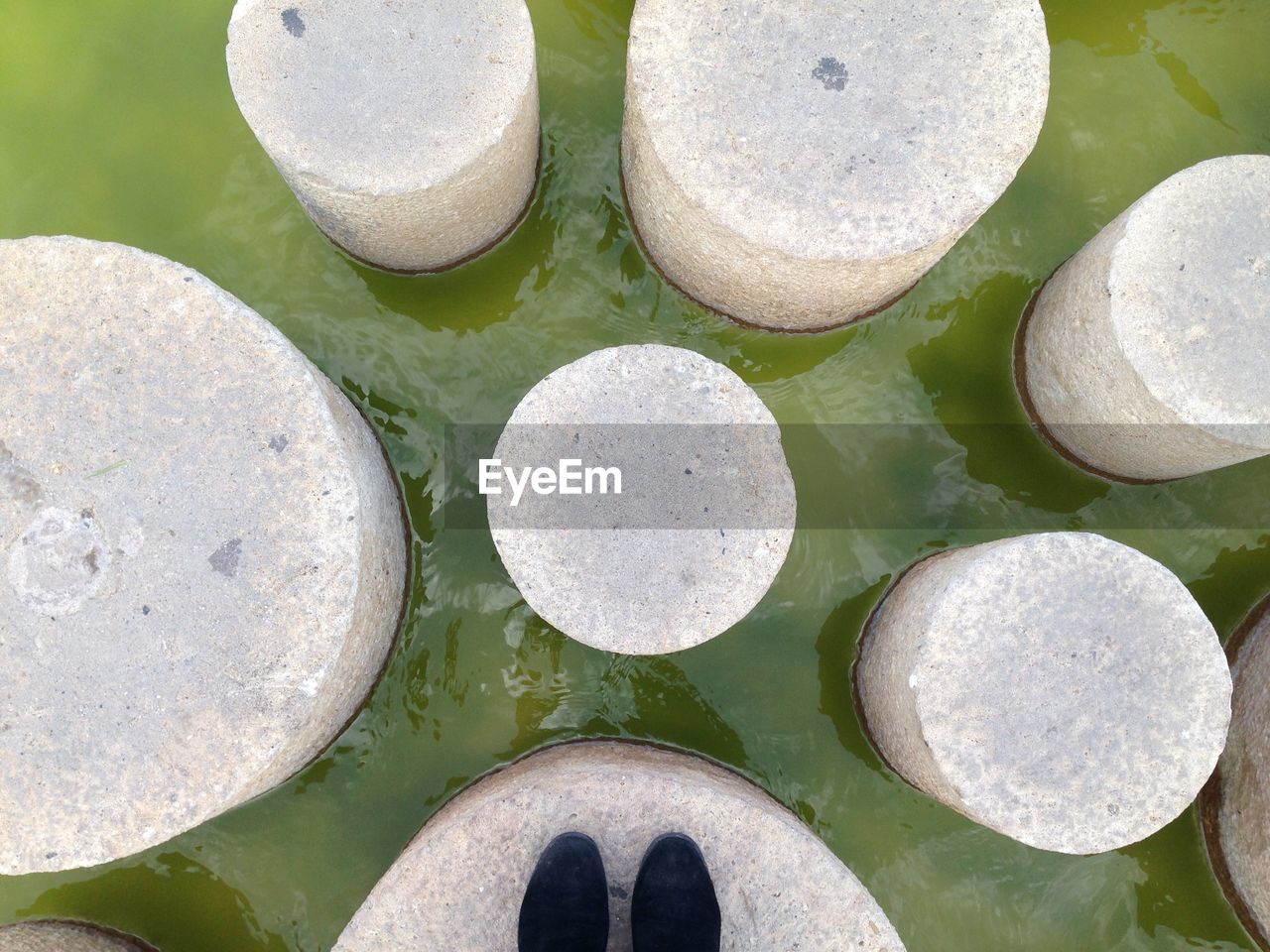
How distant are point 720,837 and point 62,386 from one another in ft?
7.52

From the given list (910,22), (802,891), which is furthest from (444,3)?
(802,891)

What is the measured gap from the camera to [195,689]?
7.70 feet

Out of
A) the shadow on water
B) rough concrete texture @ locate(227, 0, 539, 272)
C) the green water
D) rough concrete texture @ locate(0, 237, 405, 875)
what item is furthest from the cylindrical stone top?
the shadow on water

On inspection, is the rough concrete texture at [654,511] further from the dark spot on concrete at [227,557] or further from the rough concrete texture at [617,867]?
the dark spot on concrete at [227,557]

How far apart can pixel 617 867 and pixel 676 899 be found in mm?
230

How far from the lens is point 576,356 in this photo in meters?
3.28

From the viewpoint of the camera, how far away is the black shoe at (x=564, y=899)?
2.44 meters

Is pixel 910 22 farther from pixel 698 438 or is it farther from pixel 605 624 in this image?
pixel 605 624

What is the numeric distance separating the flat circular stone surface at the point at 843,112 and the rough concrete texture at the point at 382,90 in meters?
0.46

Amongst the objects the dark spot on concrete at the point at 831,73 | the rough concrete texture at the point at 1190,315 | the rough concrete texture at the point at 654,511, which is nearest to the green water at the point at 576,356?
the rough concrete texture at the point at 1190,315

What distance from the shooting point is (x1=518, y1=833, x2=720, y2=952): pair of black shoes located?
2.43 m

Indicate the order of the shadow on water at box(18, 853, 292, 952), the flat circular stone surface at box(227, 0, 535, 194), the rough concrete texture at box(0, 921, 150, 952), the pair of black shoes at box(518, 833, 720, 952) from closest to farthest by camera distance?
the pair of black shoes at box(518, 833, 720, 952) → the flat circular stone surface at box(227, 0, 535, 194) → the rough concrete texture at box(0, 921, 150, 952) → the shadow on water at box(18, 853, 292, 952)

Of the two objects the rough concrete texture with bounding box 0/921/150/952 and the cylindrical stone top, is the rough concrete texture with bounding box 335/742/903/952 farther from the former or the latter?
the cylindrical stone top

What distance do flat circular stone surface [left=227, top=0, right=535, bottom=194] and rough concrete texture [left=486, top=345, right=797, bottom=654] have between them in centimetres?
81
